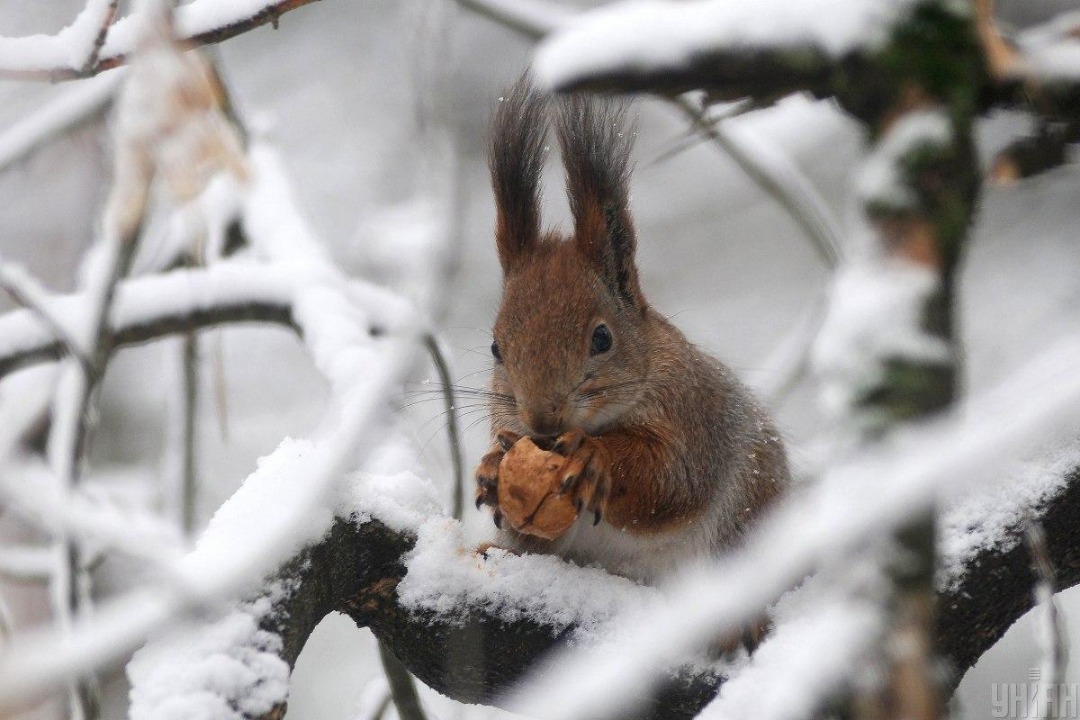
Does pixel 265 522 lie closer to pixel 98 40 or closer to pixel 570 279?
pixel 98 40

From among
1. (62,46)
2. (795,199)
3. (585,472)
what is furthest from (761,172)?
(62,46)

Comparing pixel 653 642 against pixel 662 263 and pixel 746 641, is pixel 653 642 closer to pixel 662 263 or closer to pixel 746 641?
pixel 746 641

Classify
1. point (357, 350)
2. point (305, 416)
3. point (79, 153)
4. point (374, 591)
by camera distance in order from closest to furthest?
point (374, 591) < point (357, 350) < point (79, 153) < point (305, 416)

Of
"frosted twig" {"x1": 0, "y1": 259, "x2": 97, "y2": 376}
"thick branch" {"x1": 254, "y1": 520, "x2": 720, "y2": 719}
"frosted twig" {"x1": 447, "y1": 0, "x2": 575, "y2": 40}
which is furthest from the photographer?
"frosted twig" {"x1": 447, "y1": 0, "x2": 575, "y2": 40}

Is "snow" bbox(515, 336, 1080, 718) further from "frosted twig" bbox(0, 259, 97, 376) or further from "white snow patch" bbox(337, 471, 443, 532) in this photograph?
"frosted twig" bbox(0, 259, 97, 376)

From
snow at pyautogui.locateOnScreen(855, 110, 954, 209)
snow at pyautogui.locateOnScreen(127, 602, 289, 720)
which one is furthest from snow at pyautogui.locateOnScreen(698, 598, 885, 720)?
snow at pyautogui.locateOnScreen(127, 602, 289, 720)

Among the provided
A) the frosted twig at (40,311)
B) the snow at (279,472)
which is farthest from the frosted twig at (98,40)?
the frosted twig at (40,311)

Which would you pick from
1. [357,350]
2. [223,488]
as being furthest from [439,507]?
[223,488]
